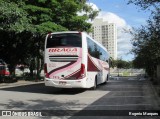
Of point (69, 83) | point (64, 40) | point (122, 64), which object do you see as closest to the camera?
point (69, 83)

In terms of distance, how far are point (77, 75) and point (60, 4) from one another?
579 inches

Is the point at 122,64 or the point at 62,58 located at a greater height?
the point at 122,64

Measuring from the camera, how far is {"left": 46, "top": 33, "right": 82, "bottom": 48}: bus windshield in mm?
19656

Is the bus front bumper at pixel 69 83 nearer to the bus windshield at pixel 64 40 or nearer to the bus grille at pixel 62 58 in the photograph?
the bus grille at pixel 62 58

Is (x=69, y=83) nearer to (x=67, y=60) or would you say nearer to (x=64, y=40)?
(x=67, y=60)

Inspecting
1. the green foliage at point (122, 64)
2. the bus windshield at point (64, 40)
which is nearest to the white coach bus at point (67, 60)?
the bus windshield at point (64, 40)

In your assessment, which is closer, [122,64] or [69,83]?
[69,83]

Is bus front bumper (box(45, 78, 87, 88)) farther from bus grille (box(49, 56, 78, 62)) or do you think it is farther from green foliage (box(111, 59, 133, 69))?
green foliage (box(111, 59, 133, 69))

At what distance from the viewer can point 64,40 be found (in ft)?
65.1

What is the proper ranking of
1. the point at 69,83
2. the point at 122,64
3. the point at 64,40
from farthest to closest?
the point at 122,64
the point at 64,40
the point at 69,83

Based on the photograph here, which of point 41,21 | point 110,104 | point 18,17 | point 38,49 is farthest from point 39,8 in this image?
point 110,104

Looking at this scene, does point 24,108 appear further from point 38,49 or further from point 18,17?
point 38,49

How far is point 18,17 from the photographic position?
25.2m

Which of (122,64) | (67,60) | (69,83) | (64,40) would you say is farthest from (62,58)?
(122,64)
